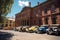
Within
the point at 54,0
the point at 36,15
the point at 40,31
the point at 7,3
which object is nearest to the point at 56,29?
the point at 40,31

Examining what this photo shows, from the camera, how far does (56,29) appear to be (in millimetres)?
23547

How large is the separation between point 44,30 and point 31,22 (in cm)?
1684

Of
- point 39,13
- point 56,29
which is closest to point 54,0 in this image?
point 39,13

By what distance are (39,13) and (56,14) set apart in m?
8.75

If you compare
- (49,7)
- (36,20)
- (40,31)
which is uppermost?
(49,7)

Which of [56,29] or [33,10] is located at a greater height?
[33,10]

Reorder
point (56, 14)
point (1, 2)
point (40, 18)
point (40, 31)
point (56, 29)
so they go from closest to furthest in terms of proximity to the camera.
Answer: point (1, 2), point (56, 29), point (40, 31), point (56, 14), point (40, 18)

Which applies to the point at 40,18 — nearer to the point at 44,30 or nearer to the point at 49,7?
the point at 49,7

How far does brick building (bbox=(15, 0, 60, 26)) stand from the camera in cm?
3350

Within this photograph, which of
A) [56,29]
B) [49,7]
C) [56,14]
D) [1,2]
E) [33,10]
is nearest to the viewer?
[1,2]

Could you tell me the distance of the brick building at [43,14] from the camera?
33497 millimetres

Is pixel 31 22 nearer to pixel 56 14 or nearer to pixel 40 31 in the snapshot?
pixel 56 14

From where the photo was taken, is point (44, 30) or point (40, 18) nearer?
point (44, 30)

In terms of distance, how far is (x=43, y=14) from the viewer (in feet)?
127
